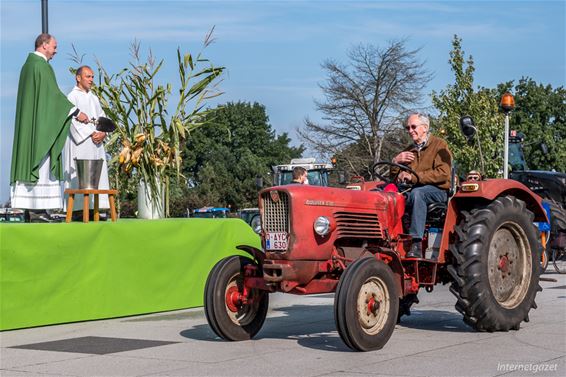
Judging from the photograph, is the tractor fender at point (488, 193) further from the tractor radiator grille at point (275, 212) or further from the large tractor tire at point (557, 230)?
the large tractor tire at point (557, 230)

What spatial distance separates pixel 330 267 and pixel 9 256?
343 cm

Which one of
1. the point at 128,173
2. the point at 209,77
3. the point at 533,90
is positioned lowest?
the point at 128,173

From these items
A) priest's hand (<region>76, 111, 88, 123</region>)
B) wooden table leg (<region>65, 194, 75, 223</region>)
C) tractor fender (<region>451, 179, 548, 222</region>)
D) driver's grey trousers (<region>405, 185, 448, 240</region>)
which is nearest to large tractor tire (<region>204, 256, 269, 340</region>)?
driver's grey trousers (<region>405, 185, 448, 240</region>)

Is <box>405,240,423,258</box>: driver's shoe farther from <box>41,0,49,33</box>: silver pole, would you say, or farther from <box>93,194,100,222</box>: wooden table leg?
<box>41,0,49,33</box>: silver pole

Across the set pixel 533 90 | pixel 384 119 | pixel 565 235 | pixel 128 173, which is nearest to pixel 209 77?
pixel 128 173

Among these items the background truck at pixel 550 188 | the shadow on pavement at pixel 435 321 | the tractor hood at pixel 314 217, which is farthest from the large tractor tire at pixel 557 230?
the tractor hood at pixel 314 217

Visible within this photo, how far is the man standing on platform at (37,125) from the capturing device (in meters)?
11.4

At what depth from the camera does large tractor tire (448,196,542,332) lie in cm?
909

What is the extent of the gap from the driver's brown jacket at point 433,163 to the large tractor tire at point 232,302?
75.7 inches

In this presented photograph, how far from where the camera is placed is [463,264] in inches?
357

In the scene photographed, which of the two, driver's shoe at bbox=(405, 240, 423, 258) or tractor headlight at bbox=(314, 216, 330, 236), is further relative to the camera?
driver's shoe at bbox=(405, 240, 423, 258)

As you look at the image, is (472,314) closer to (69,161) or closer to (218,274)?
(218,274)

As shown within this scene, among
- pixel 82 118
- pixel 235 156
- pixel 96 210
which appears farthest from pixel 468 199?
pixel 235 156

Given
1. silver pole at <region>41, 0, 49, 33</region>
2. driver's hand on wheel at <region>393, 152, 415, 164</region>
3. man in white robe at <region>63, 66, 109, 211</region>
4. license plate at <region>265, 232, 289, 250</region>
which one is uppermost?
silver pole at <region>41, 0, 49, 33</region>
